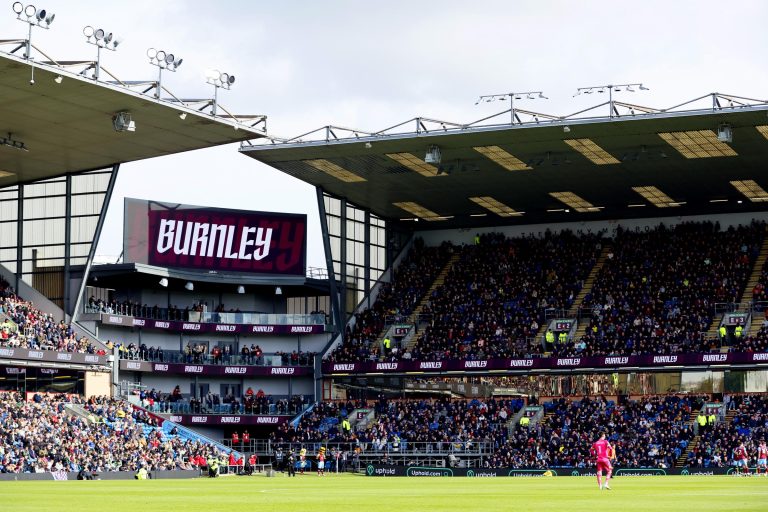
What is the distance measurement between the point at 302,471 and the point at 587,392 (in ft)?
53.1

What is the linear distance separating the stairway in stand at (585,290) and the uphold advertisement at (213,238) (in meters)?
16.8

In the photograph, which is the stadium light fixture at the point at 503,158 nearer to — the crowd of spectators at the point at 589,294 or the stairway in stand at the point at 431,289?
the crowd of spectators at the point at 589,294

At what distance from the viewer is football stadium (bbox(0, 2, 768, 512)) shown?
5931 cm

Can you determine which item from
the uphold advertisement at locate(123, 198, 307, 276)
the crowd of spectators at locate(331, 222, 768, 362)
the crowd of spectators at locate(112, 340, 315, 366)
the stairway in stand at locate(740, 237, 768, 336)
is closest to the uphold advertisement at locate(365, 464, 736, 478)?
the crowd of spectators at locate(331, 222, 768, 362)

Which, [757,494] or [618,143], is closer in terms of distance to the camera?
[757,494]

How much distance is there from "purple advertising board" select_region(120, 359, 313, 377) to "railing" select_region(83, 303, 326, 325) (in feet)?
9.30

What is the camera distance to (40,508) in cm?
2548

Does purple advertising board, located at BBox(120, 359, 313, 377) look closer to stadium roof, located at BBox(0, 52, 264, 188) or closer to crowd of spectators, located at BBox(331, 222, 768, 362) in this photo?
crowd of spectators, located at BBox(331, 222, 768, 362)

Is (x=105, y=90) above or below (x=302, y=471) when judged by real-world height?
above

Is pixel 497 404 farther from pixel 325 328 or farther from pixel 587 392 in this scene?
pixel 325 328

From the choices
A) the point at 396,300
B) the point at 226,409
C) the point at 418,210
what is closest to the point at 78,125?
the point at 226,409

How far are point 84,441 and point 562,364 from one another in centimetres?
2607

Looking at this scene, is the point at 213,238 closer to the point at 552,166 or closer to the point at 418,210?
the point at 418,210

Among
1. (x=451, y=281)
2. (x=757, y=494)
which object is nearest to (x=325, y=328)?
(x=451, y=281)
